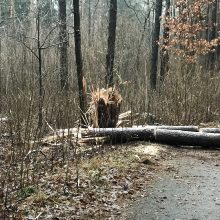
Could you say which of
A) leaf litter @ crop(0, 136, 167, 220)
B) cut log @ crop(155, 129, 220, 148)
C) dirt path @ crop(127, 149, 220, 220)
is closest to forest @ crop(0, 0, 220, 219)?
leaf litter @ crop(0, 136, 167, 220)

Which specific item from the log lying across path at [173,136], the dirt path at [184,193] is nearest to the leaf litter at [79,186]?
the dirt path at [184,193]

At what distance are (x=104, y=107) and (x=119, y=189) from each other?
362cm

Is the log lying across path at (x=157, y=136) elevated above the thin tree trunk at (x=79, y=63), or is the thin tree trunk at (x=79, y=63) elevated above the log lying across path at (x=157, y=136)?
the thin tree trunk at (x=79, y=63)

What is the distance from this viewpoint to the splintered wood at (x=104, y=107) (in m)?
9.45

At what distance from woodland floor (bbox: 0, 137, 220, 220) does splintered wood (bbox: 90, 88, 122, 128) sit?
144 centimetres

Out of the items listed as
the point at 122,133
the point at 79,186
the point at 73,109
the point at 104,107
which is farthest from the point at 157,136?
the point at 79,186

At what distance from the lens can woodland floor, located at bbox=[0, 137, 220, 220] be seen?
17.1ft

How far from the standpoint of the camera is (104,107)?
950 centimetres

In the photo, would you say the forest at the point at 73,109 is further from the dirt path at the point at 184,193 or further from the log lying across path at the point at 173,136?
the log lying across path at the point at 173,136

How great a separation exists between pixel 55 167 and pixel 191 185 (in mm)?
2183

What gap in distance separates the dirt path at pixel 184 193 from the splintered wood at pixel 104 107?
1.91m

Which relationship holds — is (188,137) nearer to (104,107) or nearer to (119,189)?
(104,107)

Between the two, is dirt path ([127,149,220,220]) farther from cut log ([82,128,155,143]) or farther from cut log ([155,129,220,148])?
cut log ([82,128,155,143])

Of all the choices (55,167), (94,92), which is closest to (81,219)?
(55,167)
